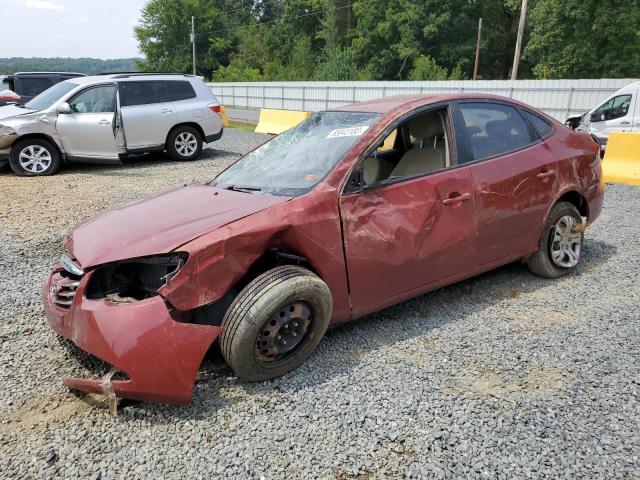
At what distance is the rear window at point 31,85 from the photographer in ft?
46.8

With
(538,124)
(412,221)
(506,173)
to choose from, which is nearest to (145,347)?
(412,221)

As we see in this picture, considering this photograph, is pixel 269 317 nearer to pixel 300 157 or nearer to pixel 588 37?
pixel 300 157

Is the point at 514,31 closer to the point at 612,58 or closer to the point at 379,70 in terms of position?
the point at 379,70

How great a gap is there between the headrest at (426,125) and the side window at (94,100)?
7601mm

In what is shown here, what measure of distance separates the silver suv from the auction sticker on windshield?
7.29m

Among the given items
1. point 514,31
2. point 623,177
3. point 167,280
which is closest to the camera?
point 167,280

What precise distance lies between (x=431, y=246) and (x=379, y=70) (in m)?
54.2

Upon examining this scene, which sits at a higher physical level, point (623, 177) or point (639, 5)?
point (639, 5)

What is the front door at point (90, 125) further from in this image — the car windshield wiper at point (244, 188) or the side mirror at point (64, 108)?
the car windshield wiper at point (244, 188)

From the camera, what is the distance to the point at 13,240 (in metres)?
5.78

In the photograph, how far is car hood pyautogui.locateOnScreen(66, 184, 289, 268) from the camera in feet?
9.29

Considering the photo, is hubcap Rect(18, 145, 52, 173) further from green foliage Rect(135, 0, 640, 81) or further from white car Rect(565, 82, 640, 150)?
green foliage Rect(135, 0, 640, 81)

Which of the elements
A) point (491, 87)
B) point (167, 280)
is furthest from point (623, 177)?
point (491, 87)

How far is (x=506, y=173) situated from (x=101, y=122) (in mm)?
8030
